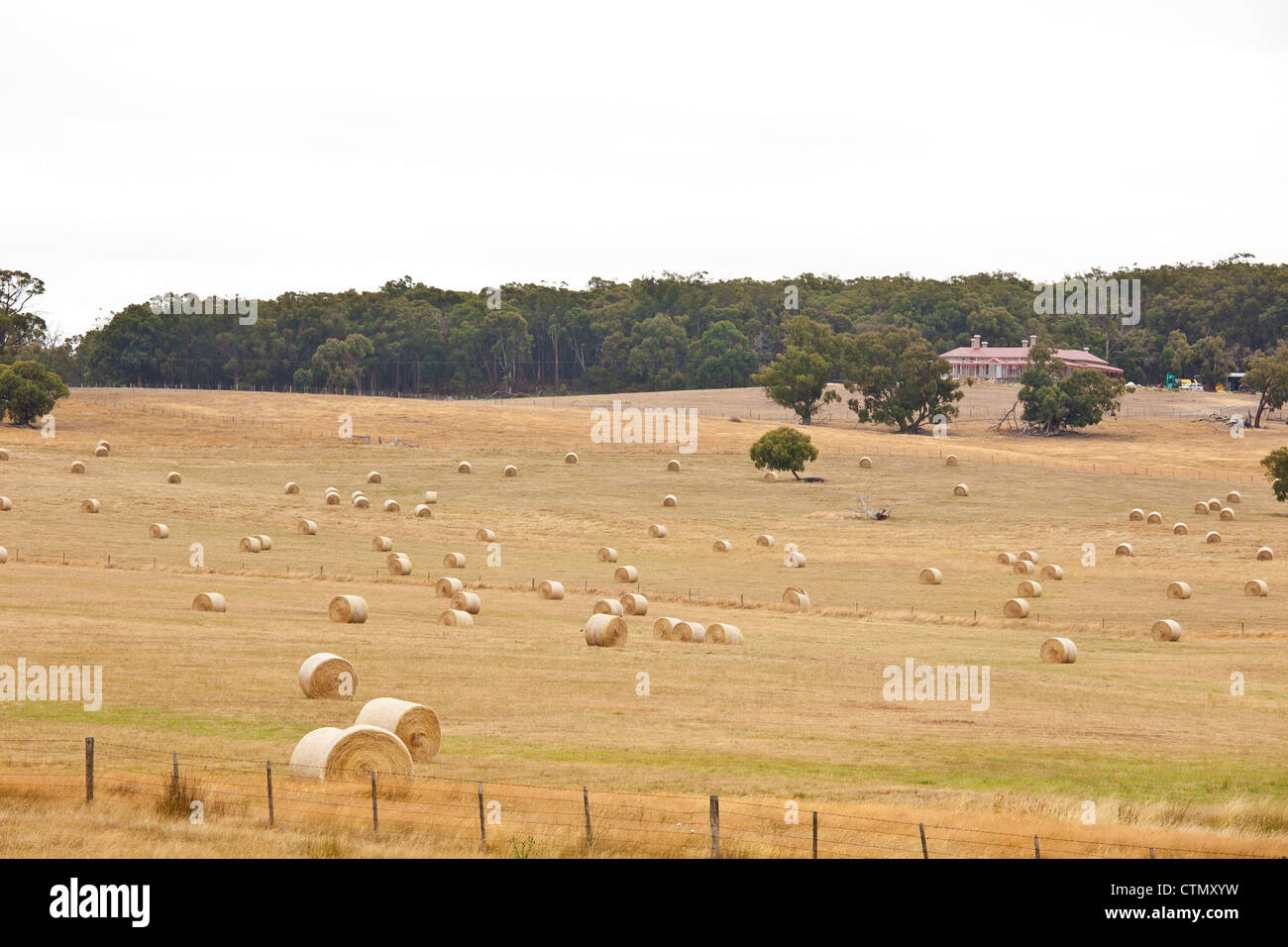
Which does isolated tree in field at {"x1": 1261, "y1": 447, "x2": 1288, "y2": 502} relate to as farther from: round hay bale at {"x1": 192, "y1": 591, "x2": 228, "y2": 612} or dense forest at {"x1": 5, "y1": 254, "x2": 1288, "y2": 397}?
dense forest at {"x1": 5, "y1": 254, "x2": 1288, "y2": 397}

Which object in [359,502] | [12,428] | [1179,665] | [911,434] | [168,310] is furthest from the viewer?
[168,310]

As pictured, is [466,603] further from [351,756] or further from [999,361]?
[999,361]

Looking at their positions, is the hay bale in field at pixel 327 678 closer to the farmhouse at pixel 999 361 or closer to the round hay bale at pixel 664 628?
the round hay bale at pixel 664 628

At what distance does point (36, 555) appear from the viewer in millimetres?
49250

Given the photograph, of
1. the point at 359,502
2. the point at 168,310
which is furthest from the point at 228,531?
the point at 168,310

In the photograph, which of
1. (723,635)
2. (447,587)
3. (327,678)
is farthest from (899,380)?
(327,678)

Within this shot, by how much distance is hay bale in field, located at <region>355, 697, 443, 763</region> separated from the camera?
880 inches

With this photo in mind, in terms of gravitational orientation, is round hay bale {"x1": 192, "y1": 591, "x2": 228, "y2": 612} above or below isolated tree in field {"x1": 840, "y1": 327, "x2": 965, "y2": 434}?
below

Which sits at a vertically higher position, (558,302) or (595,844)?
(558,302)

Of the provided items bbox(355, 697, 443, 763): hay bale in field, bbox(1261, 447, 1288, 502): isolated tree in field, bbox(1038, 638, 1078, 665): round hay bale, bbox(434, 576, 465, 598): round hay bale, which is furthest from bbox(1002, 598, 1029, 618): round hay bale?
bbox(1261, 447, 1288, 502): isolated tree in field

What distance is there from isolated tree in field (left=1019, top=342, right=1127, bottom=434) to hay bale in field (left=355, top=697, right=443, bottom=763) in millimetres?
110641
